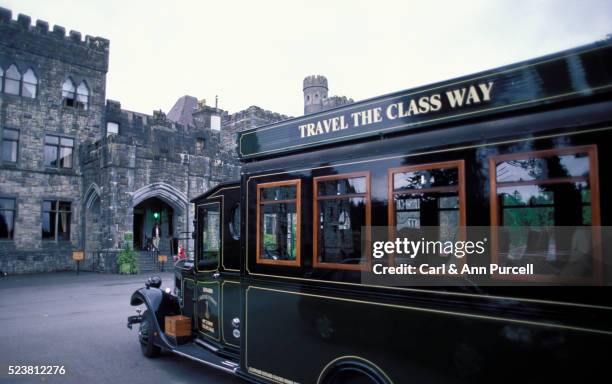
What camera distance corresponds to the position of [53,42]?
2212 centimetres

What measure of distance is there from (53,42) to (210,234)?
2186 centimetres

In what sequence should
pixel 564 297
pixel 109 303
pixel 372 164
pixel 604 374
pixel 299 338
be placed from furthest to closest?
pixel 109 303 → pixel 299 338 → pixel 372 164 → pixel 564 297 → pixel 604 374

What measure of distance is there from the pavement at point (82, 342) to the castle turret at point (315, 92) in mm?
32967

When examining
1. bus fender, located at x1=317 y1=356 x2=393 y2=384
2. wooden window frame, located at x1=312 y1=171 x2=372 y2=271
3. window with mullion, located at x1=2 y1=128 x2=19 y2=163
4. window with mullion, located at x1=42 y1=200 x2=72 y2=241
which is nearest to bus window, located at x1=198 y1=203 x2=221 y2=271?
wooden window frame, located at x1=312 y1=171 x2=372 y2=271

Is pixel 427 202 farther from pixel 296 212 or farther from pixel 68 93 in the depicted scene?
pixel 68 93

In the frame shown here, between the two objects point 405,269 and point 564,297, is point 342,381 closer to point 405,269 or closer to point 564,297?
point 405,269

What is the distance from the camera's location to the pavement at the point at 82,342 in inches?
222

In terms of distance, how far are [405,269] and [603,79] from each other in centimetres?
190

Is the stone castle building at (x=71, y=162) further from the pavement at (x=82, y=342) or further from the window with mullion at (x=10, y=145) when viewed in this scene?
the pavement at (x=82, y=342)

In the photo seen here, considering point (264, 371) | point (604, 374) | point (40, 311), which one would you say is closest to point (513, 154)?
point (604, 374)

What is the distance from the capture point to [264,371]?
14.5 feet

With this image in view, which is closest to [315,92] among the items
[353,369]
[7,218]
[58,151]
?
[58,151]

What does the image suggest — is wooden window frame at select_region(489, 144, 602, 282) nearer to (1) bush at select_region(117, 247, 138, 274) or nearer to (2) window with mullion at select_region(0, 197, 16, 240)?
(1) bush at select_region(117, 247, 138, 274)

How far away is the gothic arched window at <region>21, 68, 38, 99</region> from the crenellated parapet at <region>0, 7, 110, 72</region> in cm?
123
